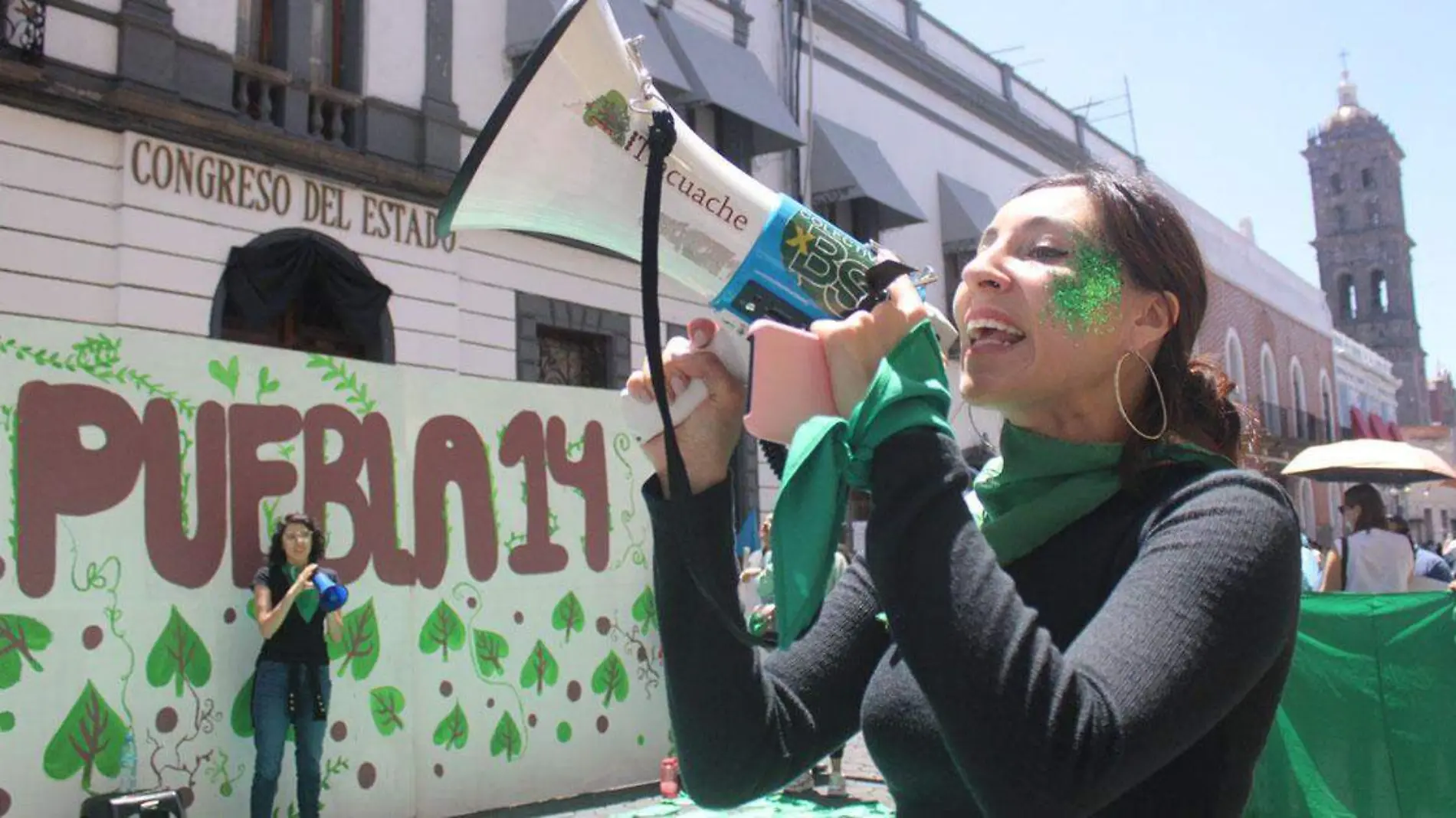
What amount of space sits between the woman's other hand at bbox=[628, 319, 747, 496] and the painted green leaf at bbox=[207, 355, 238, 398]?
16.8 ft

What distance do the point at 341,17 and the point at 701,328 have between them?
1192 cm

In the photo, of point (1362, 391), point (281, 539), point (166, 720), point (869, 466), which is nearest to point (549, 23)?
point (281, 539)

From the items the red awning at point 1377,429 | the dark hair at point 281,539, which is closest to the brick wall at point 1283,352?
the red awning at point 1377,429

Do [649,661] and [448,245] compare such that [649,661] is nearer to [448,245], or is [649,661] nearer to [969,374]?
[448,245]

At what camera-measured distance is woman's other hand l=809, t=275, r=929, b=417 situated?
1.23m

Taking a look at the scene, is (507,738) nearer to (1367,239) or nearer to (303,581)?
(303,581)

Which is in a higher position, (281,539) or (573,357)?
(573,357)

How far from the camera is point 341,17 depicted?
478 inches

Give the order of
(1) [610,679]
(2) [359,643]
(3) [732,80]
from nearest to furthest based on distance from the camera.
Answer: (2) [359,643] < (1) [610,679] < (3) [732,80]

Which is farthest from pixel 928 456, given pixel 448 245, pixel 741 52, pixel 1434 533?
pixel 1434 533

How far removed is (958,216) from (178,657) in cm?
1707

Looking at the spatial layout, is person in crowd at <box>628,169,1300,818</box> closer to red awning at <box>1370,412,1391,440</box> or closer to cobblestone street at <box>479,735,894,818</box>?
cobblestone street at <box>479,735,894,818</box>

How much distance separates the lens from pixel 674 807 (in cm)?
729

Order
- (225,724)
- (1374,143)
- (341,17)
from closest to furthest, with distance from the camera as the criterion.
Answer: (225,724) < (341,17) < (1374,143)
